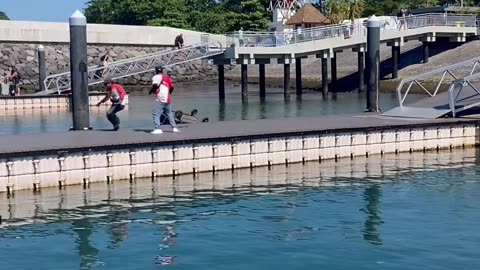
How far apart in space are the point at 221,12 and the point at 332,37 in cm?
3961

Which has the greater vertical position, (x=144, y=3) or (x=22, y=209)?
(x=144, y=3)

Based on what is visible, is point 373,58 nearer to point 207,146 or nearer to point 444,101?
point 444,101

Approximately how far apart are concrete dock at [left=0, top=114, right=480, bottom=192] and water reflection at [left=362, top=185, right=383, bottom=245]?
11.0ft

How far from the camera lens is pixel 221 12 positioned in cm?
8588

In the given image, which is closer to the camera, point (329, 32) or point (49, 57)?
point (329, 32)

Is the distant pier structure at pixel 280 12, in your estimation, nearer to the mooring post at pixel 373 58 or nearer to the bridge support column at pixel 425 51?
the bridge support column at pixel 425 51

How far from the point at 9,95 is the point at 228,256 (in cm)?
3242

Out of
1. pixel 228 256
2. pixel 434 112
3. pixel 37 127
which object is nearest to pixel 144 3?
pixel 37 127

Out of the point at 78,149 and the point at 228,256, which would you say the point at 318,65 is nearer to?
the point at 78,149

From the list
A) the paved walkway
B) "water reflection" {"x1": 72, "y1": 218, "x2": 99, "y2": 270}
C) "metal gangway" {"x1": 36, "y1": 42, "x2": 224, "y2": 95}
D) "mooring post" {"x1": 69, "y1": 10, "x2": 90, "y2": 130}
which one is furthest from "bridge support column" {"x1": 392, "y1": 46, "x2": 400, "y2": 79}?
"water reflection" {"x1": 72, "y1": 218, "x2": 99, "y2": 270}

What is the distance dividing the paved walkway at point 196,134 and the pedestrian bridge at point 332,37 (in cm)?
1913

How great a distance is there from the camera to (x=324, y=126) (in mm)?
23094

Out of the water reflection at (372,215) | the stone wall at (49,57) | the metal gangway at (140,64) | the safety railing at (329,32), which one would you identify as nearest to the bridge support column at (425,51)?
the safety railing at (329,32)

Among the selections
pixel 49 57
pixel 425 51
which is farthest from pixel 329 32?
pixel 49 57
